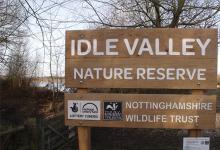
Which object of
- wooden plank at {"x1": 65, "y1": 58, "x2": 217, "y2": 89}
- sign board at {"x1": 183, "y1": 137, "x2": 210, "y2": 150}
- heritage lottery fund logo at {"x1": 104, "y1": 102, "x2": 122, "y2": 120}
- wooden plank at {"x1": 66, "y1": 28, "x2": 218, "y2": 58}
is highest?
wooden plank at {"x1": 66, "y1": 28, "x2": 218, "y2": 58}

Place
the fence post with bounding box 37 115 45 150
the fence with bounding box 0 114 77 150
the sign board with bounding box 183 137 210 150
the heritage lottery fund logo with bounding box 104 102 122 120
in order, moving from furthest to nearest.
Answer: the fence post with bounding box 37 115 45 150 < the fence with bounding box 0 114 77 150 < the heritage lottery fund logo with bounding box 104 102 122 120 < the sign board with bounding box 183 137 210 150

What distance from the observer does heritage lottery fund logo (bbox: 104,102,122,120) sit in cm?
608

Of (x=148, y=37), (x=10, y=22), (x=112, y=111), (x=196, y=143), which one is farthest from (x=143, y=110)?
(x=10, y=22)

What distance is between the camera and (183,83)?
5.96 metres

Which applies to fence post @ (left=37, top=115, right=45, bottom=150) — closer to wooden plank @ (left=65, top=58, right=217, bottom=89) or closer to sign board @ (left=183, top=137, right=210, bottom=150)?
wooden plank @ (left=65, top=58, right=217, bottom=89)

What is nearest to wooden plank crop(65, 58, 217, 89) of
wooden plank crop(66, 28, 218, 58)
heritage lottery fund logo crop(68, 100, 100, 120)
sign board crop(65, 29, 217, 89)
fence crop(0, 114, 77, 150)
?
sign board crop(65, 29, 217, 89)

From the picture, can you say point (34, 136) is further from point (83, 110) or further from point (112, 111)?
point (112, 111)

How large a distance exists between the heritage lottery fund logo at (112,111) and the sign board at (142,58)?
0.78ft

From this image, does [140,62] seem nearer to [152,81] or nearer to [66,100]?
[152,81]

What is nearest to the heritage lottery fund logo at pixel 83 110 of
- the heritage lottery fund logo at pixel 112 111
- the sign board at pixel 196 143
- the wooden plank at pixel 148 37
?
the heritage lottery fund logo at pixel 112 111

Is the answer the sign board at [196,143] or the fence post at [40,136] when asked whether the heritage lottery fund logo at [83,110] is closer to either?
the sign board at [196,143]

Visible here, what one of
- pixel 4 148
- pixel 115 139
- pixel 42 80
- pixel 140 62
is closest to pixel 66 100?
pixel 140 62

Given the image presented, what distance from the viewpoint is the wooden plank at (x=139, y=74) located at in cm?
595

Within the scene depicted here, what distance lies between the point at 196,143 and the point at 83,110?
5.02ft
